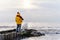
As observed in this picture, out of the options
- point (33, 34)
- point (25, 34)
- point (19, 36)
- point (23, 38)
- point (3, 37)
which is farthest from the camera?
point (33, 34)

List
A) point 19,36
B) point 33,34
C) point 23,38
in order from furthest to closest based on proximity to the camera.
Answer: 1. point 33,34
2. point 23,38
3. point 19,36

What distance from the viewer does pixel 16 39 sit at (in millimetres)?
27484

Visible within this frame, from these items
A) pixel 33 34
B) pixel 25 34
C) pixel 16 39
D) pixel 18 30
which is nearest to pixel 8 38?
pixel 16 39

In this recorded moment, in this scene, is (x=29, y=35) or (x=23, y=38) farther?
(x=29, y=35)

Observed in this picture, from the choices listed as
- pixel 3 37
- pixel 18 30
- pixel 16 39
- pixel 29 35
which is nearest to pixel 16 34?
pixel 16 39

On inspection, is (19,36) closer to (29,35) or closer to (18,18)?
(18,18)

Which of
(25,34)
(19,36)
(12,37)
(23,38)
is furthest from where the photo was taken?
(25,34)

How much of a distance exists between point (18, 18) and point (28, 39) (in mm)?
2570

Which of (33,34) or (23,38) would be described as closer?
(23,38)

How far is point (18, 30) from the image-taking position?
1185 inches

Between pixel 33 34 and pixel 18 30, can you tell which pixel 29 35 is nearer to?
pixel 33 34

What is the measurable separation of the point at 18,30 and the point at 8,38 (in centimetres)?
570

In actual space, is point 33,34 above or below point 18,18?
below

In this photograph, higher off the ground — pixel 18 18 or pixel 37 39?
pixel 18 18
